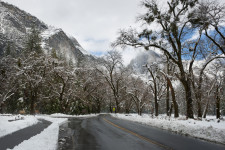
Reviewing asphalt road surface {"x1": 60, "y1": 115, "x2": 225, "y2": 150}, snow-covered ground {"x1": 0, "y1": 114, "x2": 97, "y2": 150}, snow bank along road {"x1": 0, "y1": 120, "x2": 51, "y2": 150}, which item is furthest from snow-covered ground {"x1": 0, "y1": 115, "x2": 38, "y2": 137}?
asphalt road surface {"x1": 60, "y1": 115, "x2": 225, "y2": 150}

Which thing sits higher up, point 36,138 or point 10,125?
point 10,125

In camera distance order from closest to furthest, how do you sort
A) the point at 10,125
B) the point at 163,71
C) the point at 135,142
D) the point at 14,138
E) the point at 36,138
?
the point at 14,138, the point at 36,138, the point at 135,142, the point at 10,125, the point at 163,71

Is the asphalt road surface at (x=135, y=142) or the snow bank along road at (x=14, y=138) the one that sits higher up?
the snow bank along road at (x=14, y=138)

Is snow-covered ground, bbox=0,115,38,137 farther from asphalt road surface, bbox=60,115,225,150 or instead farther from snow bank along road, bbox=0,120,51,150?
asphalt road surface, bbox=60,115,225,150

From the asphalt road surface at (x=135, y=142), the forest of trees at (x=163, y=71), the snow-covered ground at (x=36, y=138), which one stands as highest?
the forest of trees at (x=163, y=71)

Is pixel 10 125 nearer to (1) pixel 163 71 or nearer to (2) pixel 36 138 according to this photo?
(2) pixel 36 138

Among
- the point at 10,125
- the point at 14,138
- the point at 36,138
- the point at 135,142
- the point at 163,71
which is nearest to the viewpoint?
the point at 14,138

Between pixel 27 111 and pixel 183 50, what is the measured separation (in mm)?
35620

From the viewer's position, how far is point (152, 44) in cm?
1780

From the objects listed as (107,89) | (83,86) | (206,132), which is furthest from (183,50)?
(107,89)

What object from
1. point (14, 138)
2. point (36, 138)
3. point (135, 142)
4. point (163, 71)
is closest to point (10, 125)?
point (14, 138)

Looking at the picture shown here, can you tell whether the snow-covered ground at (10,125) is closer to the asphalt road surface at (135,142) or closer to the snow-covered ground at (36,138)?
the snow-covered ground at (36,138)

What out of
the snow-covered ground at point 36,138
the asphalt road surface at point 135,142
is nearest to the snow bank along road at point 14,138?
the snow-covered ground at point 36,138

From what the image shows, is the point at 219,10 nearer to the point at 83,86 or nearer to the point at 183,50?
the point at 183,50
